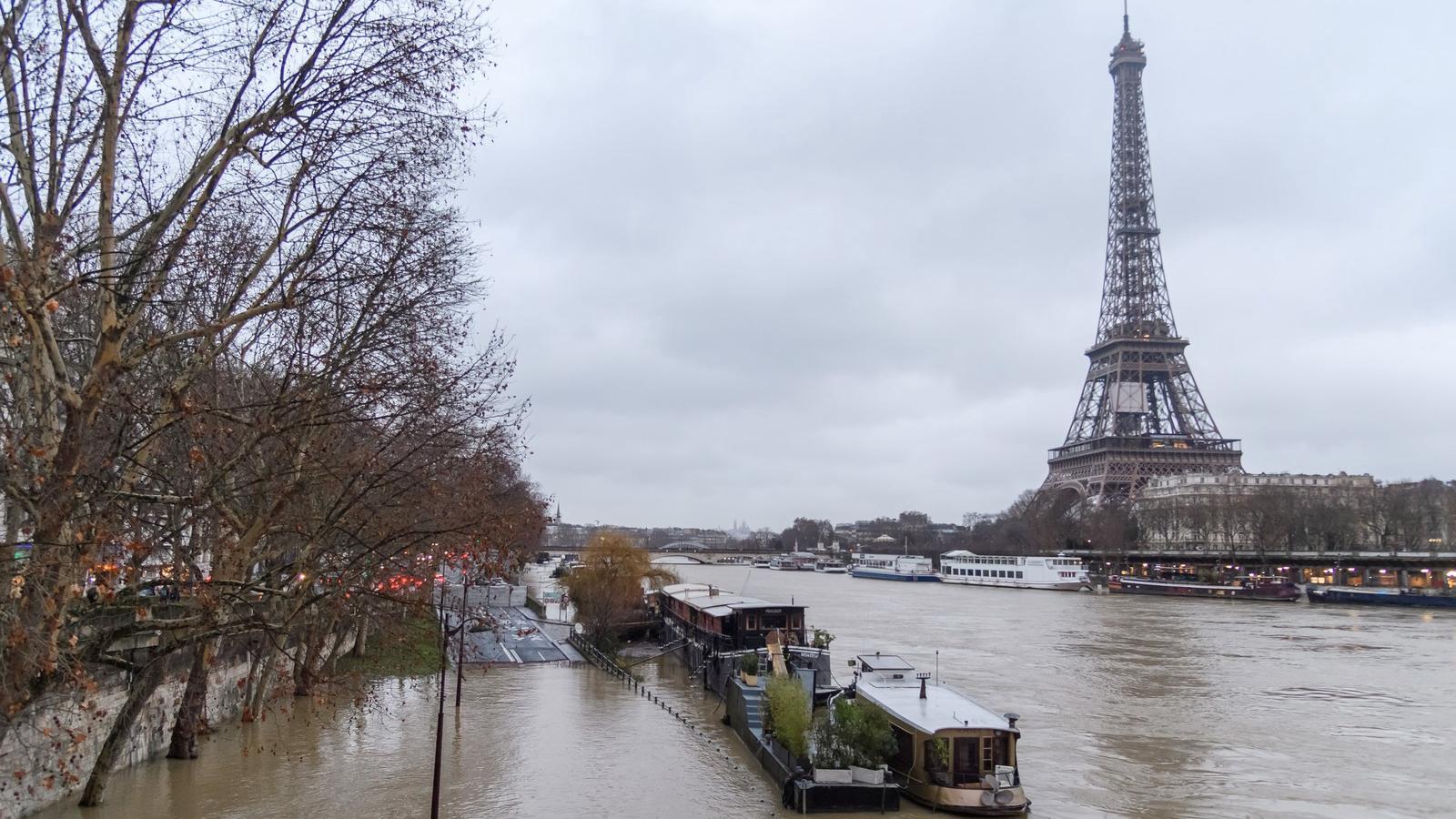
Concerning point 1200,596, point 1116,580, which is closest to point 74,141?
point 1200,596

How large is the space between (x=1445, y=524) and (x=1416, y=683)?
94628mm

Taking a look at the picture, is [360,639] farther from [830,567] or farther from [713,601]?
[830,567]

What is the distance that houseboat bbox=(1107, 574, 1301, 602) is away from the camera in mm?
88688

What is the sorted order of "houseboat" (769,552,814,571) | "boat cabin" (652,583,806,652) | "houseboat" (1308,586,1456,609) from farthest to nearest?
"houseboat" (769,552,814,571)
"houseboat" (1308,586,1456,609)
"boat cabin" (652,583,806,652)

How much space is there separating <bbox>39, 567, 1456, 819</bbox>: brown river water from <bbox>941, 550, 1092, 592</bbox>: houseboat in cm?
5362

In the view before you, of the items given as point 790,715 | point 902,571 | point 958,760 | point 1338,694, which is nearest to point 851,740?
point 790,715

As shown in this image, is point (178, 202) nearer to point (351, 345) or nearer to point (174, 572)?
point (351, 345)

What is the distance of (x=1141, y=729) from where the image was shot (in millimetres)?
29984

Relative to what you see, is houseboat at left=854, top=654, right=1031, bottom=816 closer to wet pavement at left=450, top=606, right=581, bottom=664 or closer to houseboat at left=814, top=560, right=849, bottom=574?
wet pavement at left=450, top=606, right=581, bottom=664

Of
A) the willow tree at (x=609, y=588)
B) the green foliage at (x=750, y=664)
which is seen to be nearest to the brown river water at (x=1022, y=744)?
the green foliage at (x=750, y=664)

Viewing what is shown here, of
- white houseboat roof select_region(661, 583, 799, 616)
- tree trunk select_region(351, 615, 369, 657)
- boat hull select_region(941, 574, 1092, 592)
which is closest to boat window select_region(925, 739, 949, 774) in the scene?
white houseboat roof select_region(661, 583, 799, 616)

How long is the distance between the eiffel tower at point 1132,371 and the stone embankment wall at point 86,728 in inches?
4914

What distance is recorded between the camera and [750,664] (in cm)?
2997

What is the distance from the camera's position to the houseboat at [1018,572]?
10412 centimetres
